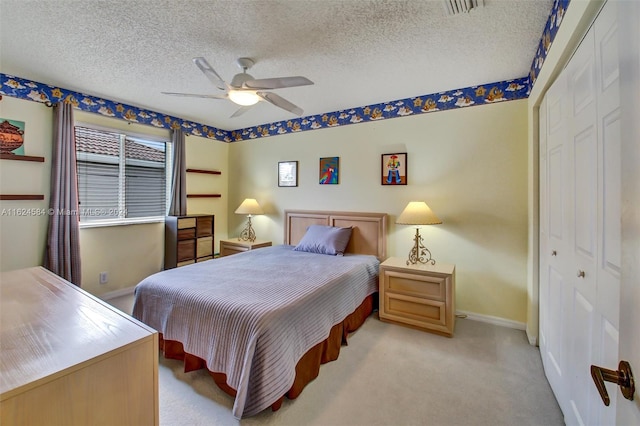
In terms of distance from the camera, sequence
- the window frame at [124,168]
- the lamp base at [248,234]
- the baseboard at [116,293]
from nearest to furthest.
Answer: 1. the window frame at [124,168]
2. the baseboard at [116,293]
3. the lamp base at [248,234]

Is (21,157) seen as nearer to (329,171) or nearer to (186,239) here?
(186,239)

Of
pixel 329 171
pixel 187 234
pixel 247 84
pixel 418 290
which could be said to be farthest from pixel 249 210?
pixel 418 290

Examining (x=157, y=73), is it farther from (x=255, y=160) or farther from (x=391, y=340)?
(x=391, y=340)

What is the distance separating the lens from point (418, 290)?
272 cm

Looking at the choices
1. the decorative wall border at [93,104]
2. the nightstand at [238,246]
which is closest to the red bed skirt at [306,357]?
the nightstand at [238,246]

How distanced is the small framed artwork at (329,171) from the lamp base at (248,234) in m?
1.48

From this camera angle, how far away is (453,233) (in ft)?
10.1

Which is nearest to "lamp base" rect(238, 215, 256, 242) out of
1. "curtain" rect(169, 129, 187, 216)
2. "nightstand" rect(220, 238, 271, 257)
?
"nightstand" rect(220, 238, 271, 257)

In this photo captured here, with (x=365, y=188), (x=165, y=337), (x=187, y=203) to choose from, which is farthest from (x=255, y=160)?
(x=165, y=337)

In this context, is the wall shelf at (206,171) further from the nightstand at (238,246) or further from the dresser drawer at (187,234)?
the nightstand at (238,246)

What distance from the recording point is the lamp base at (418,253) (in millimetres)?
3017

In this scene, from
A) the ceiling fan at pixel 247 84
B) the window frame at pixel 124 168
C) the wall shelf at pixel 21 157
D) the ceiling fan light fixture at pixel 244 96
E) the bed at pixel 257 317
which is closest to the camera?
A: the bed at pixel 257 317

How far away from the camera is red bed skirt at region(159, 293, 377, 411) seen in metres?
1.79

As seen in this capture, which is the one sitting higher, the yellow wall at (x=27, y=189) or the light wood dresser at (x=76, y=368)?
the yellow wall at (x=27, y=189)
